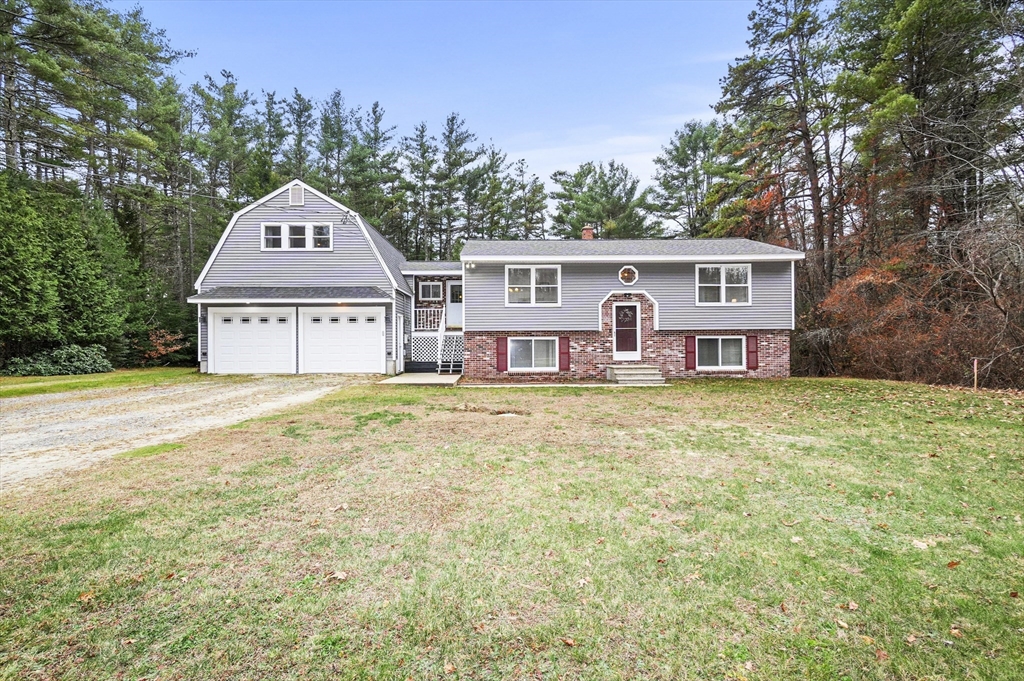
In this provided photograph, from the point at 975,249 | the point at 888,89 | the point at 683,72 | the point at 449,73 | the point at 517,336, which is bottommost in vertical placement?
the point at 517,336

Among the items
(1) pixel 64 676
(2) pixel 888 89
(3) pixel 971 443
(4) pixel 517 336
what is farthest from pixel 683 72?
(1) pixel 64 676

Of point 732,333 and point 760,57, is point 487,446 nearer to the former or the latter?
point 732,333

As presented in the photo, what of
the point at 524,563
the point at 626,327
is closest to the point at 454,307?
the point at 626,327

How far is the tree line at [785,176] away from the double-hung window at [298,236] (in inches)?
226

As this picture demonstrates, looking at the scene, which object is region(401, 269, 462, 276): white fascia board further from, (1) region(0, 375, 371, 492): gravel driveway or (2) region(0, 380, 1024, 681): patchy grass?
(2) region(0, 380, 1024, 681): patchy grass

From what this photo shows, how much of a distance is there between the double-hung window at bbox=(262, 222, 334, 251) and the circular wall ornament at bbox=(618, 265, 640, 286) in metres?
11.0

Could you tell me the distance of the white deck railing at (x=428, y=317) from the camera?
20047 millimetres

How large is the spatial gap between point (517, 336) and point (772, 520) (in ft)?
39.4

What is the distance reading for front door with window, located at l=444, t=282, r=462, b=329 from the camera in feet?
67.1

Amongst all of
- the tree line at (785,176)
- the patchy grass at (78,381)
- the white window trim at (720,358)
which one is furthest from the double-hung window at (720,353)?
the patchy grass at (78,381)

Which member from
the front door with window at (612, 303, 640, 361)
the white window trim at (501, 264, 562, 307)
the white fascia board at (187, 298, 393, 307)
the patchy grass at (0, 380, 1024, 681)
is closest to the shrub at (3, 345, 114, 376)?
the white fascia board at (187, 298, 393, 307)

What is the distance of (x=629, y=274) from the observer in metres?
15.5

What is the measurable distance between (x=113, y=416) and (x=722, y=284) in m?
16.6

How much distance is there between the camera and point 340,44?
24.5m
